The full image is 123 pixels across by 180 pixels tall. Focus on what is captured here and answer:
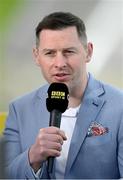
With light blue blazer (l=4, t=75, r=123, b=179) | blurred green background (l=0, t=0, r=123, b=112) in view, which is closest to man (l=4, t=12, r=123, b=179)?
light blue blazer (l=4, t=75, r=123, b=179)

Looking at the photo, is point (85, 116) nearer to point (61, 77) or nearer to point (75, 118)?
point (75, 118)

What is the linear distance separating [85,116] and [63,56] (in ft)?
A: 0.73

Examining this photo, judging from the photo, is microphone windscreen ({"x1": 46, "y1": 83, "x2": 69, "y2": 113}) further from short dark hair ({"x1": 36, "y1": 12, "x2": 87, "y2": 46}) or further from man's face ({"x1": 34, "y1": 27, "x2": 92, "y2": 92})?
short dark hair ({"x1": 36, "y1": 12, "x2": 87, "y2": 46})

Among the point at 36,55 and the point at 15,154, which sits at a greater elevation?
the point at 36,55

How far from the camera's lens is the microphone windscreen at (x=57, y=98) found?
0.98 metres

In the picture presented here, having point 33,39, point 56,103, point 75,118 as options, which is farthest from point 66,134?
point 33,39

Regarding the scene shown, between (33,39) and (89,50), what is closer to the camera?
(89,50)

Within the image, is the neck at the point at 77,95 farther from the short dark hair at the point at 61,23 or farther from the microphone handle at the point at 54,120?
the microphone handle at the point at 54,120

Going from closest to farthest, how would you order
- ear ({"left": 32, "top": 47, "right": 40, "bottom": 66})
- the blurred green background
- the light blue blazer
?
the light blue blazer, ear ({"left": 32, "top": 47, "right": 40, "bottom": 66}), the blurred green background

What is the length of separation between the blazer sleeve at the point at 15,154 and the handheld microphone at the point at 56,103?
16cm

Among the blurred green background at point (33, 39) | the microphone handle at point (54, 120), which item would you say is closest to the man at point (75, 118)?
the blurred green background at point (33, 39)

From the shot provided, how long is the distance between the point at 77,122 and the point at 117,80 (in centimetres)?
27

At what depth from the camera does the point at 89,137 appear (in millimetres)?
1253

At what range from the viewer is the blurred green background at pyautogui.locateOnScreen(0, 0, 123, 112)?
1.45 meters
